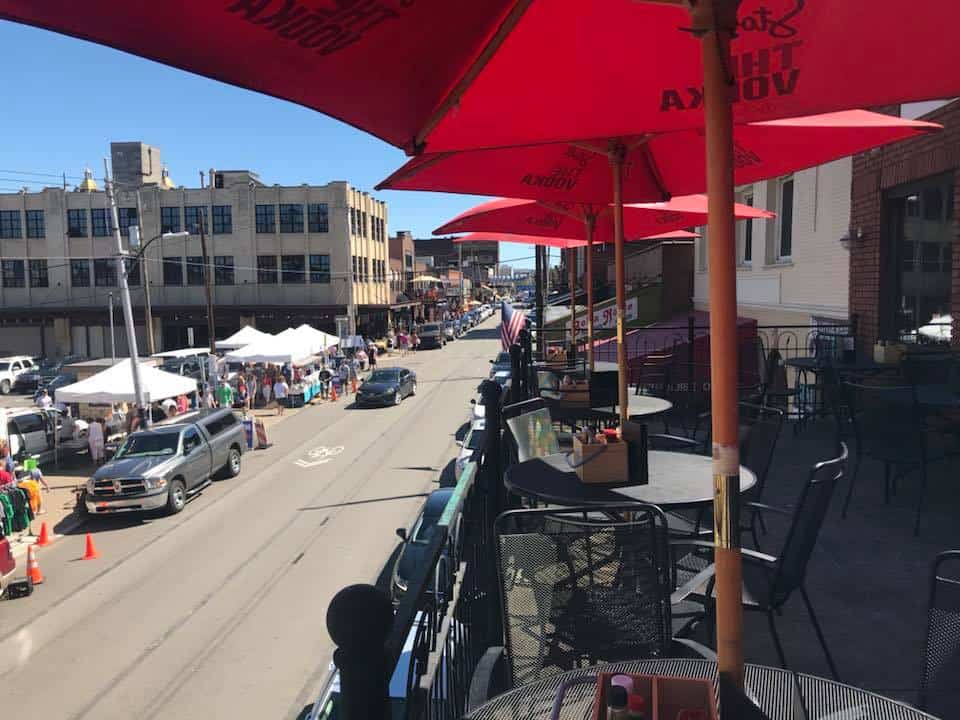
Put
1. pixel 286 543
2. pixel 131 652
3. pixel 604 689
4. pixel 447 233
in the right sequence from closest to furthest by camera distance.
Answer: pixel 604 689
pixel 447 233
pixel 131 652
pixel 286 543

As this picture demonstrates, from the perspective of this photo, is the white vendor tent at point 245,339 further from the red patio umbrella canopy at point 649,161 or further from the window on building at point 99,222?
the red patio umbrella canopy at point 649,161

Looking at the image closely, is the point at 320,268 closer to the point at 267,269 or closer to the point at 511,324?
the point at 267,269

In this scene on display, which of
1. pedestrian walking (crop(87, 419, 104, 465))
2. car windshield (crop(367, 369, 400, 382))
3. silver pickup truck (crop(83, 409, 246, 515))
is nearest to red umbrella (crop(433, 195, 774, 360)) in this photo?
silver pickup truck (crop(83, 409, 246, 515))

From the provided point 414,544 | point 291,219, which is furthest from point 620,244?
point 291,219

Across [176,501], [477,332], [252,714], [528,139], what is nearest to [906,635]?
[528,139]

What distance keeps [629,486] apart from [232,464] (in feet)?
55.5

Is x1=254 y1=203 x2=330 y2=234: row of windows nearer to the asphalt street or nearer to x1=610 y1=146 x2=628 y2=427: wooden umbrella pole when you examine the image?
the asphalt street

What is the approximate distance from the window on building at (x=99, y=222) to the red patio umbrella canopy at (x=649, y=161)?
53.9m

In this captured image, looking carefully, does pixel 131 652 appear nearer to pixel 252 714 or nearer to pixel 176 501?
pixel 252 714

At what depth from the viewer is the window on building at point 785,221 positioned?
13594mm

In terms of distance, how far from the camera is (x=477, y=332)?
73.6m

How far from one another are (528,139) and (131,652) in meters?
9.39

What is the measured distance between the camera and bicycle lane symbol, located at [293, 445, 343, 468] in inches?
787

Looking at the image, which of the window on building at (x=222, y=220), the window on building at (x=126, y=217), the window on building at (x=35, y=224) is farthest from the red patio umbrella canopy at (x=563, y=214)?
the window on building at (x=35, y=224)
